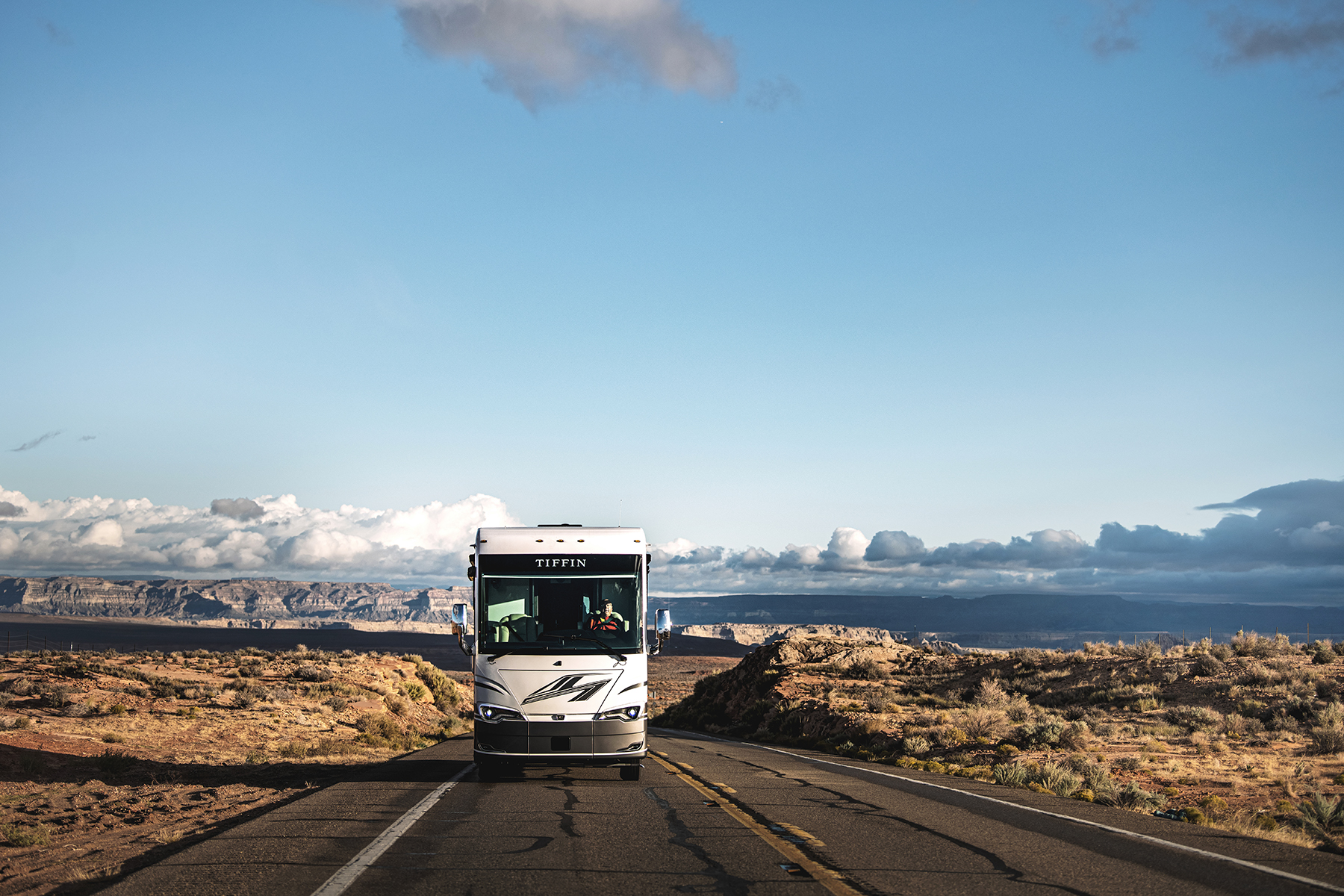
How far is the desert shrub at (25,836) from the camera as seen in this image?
10828 millimetres

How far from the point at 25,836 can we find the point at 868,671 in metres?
43.9

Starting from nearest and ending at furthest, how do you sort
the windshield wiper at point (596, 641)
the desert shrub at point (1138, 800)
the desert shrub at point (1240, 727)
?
1. the windshield wiper at point (596, 641)
2. the desert shrub at point (1138, 800)
3. the desert shrub at point (1240, 727)

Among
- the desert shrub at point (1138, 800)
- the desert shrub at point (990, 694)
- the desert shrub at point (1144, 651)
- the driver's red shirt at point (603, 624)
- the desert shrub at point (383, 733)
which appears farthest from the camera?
the desert shrub at point (1144, 651)

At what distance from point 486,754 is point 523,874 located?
6.05 metres

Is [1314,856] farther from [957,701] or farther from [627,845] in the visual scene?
[957,701]

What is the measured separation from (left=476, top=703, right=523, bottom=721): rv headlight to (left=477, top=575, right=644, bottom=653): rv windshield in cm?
80

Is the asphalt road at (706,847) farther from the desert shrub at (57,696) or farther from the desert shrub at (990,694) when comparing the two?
the desert shrub at (990,694)

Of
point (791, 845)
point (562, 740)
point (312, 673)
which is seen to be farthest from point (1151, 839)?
point (312, 673)

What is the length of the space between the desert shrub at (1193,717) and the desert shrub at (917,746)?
6.76 m

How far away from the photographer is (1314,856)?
929 cm

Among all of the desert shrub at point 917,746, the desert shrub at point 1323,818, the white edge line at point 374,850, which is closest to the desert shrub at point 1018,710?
the desert shrub at point 917,746

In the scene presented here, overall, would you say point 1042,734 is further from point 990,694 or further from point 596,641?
point 596,641

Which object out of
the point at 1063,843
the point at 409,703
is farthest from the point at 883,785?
the point at 409,703

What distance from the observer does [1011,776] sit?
1709 centimetres
